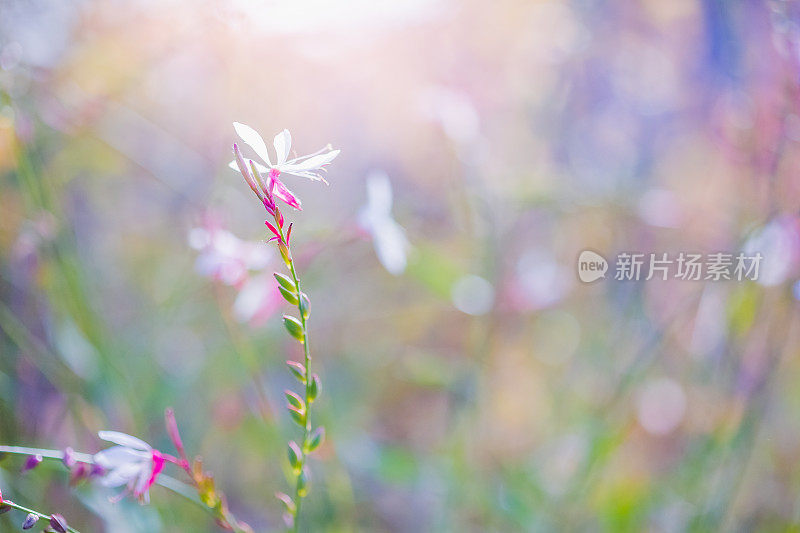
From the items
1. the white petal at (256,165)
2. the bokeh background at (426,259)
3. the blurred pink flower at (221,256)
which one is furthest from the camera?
the bokeh background at (426,259)

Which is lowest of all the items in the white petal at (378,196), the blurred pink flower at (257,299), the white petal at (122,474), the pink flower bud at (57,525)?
the pink flower bud at (57,525)

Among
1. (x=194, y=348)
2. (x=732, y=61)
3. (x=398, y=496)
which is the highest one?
(x=732, y=61)

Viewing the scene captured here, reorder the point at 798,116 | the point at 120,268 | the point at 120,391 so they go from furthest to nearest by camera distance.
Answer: the point at 120,268 → the point at 120,391 → the point at 798,116

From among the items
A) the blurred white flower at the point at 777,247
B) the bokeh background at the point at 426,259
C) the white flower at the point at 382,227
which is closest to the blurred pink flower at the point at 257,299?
the bokeh background at the point at 426,259

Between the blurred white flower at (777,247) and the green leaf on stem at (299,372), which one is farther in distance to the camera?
the blurred white flower at (777,247)

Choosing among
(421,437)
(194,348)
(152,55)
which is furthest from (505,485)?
(152,55)

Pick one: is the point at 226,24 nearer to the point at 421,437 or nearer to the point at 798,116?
the point at 798,116

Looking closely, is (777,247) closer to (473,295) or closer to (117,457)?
(473,295)

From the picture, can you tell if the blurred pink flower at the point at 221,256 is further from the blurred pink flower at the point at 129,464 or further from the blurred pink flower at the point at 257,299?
the blurred pink flower at the point at 129,464
